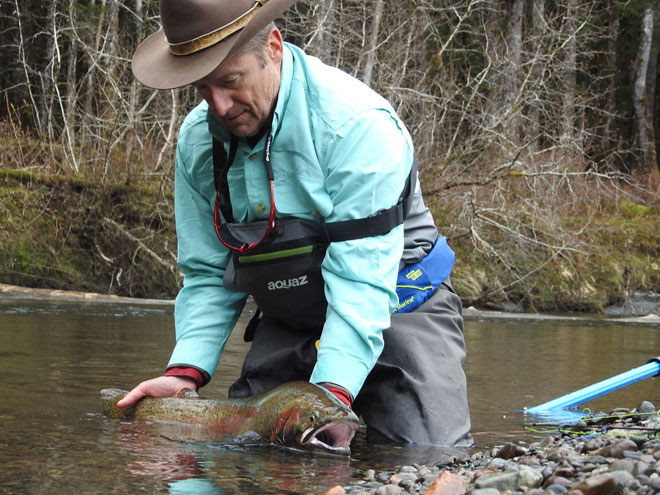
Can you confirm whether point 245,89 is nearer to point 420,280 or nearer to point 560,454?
point 420,280

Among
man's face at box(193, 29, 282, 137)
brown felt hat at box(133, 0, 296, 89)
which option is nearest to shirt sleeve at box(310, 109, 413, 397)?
man's face at box(193, 29, 282, 137)

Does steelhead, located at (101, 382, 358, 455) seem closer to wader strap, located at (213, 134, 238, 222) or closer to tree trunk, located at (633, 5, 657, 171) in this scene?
wader strap, located at (213, 134, 238, 222)

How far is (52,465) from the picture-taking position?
2.81 meters

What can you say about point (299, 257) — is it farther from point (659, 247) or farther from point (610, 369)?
point (659, 247)

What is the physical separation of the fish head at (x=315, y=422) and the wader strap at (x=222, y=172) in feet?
2.90

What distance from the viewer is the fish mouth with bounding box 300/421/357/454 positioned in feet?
9.61

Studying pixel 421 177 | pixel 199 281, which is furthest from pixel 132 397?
pixel 421 177

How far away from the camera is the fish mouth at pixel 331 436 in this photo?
2.93 metres

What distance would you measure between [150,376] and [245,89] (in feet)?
7.85

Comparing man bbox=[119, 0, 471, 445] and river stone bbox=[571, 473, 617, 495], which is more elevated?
man bbox=[119, 0, 471, 445]

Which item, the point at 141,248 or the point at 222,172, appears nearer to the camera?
the point at 222,172

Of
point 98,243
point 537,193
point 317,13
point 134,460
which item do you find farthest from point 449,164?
point 134,460

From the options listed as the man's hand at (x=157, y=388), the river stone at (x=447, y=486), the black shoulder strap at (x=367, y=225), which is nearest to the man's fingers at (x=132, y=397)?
the man's hand at (x=157, y=388)

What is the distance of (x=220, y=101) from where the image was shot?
321 cm
